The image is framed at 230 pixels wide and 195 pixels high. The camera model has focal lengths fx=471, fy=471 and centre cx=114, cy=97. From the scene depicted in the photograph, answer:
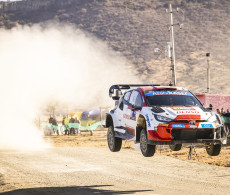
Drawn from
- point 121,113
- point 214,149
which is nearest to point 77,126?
point 121,113

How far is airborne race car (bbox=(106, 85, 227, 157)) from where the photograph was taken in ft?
42.9

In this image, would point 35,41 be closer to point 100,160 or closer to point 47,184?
point 47,184

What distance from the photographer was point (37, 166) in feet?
220

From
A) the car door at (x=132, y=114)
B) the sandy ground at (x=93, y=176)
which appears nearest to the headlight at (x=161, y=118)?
the car door at (x=132, y=114)

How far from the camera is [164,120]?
13102 millimetres

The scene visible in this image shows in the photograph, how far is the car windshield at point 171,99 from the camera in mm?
14648

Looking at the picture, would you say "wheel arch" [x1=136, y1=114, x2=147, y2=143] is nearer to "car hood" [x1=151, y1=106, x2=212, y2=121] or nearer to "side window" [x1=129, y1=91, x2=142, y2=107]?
"car hood" [x1=151, y1=106, x2=212, y2=121]

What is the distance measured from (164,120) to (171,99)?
6.39 ft

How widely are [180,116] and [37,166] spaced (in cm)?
5631

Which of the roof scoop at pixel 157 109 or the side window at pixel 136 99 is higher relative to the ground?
the side window at pixel 136 99

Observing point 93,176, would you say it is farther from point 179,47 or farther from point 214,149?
point 179,47

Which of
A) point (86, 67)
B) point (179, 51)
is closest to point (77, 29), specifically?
point (86, 67)

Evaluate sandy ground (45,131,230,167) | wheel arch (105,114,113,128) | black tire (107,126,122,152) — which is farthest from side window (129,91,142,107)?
sandy ground (45,131,230,167)

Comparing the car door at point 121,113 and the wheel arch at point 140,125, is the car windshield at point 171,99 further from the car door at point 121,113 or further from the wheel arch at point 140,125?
the car door at point 121,113
